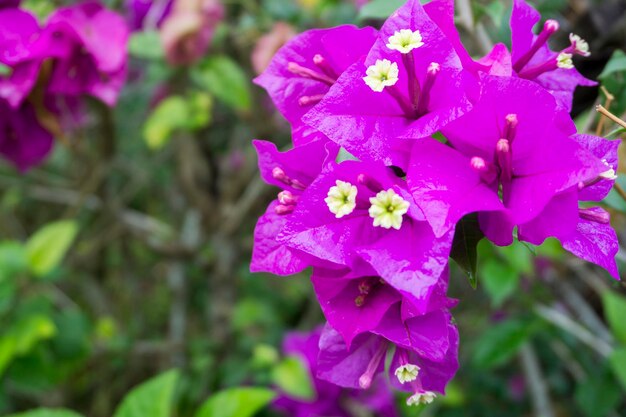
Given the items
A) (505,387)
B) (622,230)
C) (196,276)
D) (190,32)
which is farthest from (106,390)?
(622,230)

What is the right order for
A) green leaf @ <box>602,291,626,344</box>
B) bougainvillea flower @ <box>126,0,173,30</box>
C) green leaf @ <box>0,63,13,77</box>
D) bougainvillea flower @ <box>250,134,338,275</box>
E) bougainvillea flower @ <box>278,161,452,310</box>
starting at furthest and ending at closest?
bougainvillea flower @ <box>126,0,173,30</box> → green leaf @ <box>602,291,626,344</box> → green leaf @ <box>0,63,13,77</box> → bougainvillea flower @ <box>250,134,338,275</box> → bougainvillea flower @ <box>278,161,452,310</box>

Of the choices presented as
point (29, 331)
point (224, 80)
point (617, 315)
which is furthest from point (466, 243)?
point (224, 80)

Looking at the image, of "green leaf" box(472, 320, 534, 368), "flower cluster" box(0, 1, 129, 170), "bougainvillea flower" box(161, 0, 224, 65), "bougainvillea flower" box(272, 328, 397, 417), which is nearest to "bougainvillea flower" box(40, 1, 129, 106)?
"flower cluster" box(0, 1, 129, 170)

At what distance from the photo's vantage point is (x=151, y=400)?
90cm

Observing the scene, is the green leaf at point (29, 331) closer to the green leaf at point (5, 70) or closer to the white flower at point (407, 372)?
the green leaf at point (5, 70)

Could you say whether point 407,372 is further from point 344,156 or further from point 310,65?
point 310,65

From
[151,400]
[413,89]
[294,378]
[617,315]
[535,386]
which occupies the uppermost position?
[413,89]

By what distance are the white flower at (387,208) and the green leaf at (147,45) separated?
3.54 feet

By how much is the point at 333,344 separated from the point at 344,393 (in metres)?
0.71

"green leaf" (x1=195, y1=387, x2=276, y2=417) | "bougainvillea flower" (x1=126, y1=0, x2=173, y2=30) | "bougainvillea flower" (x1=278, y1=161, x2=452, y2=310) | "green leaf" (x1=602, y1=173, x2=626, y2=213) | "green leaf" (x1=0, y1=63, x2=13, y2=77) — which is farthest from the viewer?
"bougainvillea flower" (x1=126, y1=0, x2=173, y2=30)

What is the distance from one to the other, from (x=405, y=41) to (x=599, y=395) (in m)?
1.11

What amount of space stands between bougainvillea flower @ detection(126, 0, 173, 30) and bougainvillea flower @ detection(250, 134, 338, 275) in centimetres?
107

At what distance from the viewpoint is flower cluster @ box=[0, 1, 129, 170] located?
993mm

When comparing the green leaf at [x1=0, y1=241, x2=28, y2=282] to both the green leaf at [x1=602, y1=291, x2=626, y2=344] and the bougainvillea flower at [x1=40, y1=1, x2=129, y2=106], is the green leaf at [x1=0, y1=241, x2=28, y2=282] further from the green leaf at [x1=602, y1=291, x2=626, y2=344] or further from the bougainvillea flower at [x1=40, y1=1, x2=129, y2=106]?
the green leaf at [x1=602, y1=291, x2=626, y2=344]
